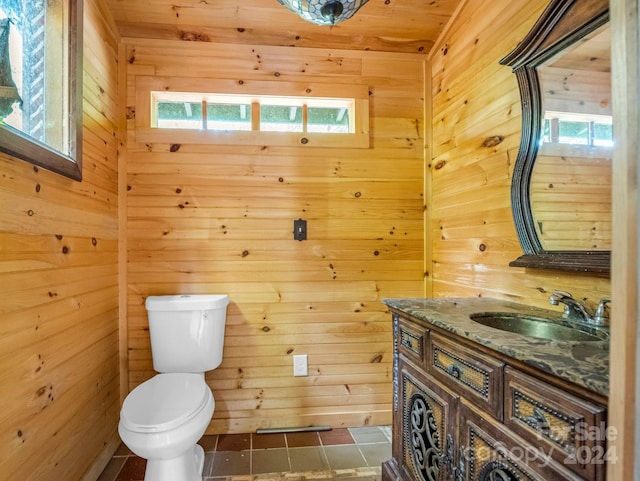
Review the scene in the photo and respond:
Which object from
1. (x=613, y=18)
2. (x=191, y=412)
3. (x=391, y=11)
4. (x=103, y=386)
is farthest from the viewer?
(x=391, y=11)

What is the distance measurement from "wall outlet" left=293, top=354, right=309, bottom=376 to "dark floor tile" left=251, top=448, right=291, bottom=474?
403 millimetres

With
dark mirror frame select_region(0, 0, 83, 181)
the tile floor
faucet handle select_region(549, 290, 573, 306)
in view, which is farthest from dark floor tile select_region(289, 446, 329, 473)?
dark mirror frame select_region(0, 0, 83, 181)

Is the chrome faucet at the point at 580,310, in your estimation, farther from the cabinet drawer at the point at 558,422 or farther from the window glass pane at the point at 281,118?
the window glass pane at the point at 281,118

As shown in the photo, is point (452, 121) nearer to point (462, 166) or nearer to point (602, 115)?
point (462, 166)

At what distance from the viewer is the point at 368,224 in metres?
2.12

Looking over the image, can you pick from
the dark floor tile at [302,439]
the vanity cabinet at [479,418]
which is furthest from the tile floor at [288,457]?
the vanity cabinet at [479,418]

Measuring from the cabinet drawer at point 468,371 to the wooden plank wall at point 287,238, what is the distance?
96 cm

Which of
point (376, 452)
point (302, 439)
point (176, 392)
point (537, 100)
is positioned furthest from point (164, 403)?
point (537, 100)

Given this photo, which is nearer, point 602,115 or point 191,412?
point 602,115

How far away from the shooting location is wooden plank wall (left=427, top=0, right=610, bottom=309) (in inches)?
56.0

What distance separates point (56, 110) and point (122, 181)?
24.4 inches

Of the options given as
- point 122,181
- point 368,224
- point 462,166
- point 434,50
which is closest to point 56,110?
point 122,181

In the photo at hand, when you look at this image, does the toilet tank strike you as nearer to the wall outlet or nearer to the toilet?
the toilet

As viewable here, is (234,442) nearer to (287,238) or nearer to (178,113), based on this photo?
(287,238)
